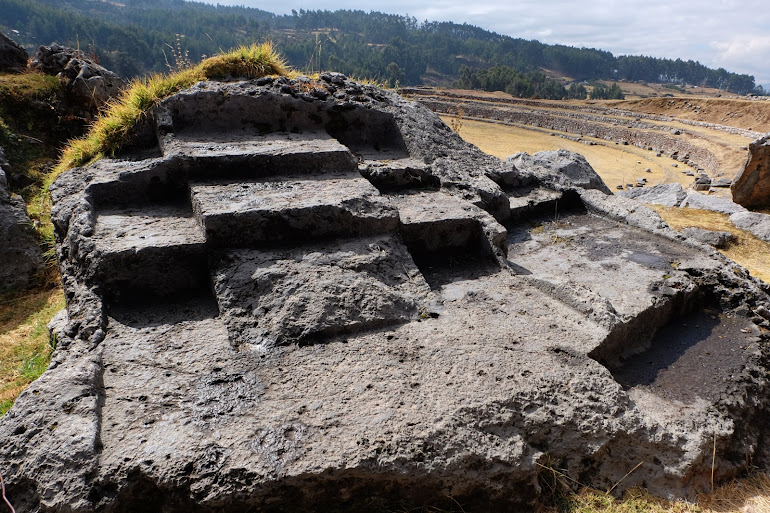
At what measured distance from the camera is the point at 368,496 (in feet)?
8.58

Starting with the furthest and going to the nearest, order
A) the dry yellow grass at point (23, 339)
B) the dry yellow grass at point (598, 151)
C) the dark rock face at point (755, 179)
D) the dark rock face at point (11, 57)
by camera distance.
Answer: the dry yellow grass at point (598, 151) < the dark rock face at point (11, 57) < the dark rock face at point (755, 179) < the dry yellow grass at point (23, 339)

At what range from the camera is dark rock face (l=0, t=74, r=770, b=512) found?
2.56 m

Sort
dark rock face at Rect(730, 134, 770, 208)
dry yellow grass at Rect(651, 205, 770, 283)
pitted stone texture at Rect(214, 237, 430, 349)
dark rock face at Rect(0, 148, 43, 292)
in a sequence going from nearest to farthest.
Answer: pitted stone texture at Rect(214, 237, 430, 349) → dark rock face at Rect(0, 148, 43, 292) → dry yellow grass at Rect(651, 205, 770, 283) → dark rock face at Rect(730, 134, 770, 208)

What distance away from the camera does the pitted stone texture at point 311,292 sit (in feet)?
11.2

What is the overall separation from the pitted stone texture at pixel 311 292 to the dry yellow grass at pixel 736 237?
21.1 ft

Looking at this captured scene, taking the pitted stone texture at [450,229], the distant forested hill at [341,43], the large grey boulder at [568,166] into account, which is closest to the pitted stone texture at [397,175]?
the pitted stone texture at [450,229]

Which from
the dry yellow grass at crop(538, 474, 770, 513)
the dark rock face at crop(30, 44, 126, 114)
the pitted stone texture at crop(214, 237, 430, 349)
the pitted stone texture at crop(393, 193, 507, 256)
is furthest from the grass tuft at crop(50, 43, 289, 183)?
the dry yellow grass at crop(538, 474, 770, 513)

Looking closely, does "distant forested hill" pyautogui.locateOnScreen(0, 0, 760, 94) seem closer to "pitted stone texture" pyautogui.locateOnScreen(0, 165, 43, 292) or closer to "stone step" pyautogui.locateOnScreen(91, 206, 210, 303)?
"pitted stone texture" pyautogui.locateOnScreen(0, 165, 43, 292)

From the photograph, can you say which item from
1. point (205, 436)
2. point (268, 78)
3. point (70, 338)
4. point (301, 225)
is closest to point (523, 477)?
point (205, 436)

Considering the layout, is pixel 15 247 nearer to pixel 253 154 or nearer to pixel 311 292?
pixel 253 154

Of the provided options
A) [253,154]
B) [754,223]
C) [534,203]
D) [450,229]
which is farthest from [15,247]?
[754,223]

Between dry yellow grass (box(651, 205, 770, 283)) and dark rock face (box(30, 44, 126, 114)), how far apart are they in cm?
1220

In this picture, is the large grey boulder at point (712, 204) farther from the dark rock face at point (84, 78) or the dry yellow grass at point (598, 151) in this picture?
the dark rock face at point (84, 78)

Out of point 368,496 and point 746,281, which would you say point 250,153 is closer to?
point 368,496
